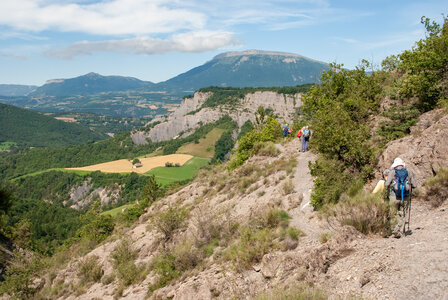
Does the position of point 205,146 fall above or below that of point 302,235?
below

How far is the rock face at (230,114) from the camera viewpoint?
150 meters

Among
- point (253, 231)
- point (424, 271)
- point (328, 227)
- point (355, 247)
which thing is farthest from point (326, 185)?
point (424, 271)

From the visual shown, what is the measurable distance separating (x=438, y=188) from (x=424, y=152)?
1474 millimetres

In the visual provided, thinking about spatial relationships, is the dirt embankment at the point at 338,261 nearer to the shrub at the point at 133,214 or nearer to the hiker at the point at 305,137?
the hiker at the point at 305,137

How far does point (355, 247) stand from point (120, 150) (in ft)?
553

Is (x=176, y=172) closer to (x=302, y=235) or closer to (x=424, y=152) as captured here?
(x=302, y=235)

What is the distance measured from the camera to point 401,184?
7.38 m

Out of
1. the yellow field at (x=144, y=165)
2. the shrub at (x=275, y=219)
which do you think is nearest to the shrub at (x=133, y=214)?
the shrub at (x=275, y=219)

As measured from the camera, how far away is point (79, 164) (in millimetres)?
148750

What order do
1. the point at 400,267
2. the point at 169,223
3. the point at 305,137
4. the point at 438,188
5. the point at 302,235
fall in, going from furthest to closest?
1. the point at 305,137
2. the point at 169,223
3. the point at 302,235
4. the point at 438,188
5. the point at 400,267

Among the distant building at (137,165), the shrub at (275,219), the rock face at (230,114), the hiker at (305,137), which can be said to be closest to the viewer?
the shrub at (275,219)

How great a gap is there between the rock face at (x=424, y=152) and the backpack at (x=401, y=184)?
1411mm

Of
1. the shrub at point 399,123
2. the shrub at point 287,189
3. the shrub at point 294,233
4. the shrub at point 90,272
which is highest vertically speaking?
the shrub at point 399,123

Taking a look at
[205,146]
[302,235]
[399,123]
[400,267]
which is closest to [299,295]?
[400,267]
